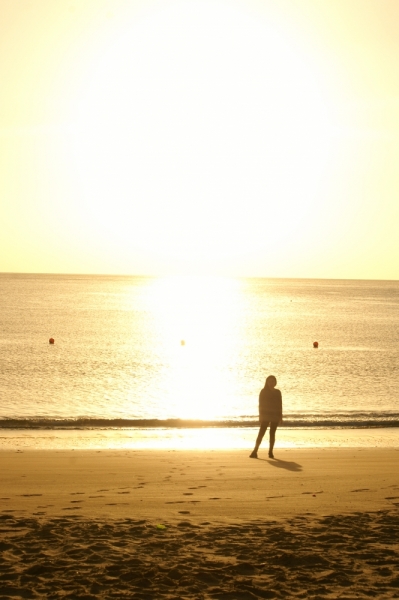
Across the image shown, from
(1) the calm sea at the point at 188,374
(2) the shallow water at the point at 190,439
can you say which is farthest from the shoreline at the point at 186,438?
(1) the calm sea at the point at 188,374

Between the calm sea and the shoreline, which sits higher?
the calm sea

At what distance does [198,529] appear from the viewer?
10.0m

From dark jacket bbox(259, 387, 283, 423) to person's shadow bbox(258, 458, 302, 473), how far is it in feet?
2.82

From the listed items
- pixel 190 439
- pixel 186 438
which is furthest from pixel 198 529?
pixel 186 438

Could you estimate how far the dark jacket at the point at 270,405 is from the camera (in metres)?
15.8

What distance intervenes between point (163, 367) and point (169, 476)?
31.5 m

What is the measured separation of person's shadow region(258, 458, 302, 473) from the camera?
1495 cm

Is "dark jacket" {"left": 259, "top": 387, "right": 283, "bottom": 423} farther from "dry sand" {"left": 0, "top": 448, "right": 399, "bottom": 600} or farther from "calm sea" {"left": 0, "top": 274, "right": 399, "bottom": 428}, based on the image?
"calm sea" {"left": 0, "top": 274, "right": 399, "bottom": 428}

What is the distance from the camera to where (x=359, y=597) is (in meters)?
7.66

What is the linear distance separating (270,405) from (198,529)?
6.11 meters

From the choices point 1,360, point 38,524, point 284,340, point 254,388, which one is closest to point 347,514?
point 38,524

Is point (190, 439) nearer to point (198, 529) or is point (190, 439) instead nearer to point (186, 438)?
point (186, 438)

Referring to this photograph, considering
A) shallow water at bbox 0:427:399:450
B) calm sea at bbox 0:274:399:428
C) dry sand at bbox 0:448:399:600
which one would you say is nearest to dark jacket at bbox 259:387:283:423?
dry sand at bbox 0:448:399:600

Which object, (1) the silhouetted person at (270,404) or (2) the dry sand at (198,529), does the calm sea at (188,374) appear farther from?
(2) the dry sand at (198,529)
